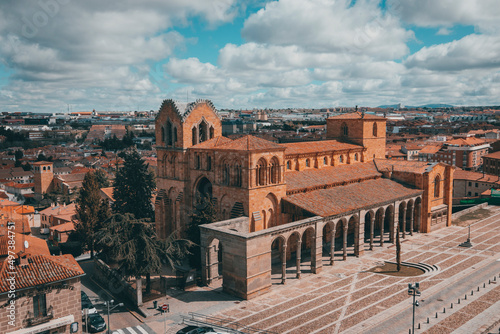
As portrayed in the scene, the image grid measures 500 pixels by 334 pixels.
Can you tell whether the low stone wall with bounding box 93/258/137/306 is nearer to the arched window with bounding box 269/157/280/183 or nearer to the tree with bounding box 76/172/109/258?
the tree with bounding box 76/172/109/258

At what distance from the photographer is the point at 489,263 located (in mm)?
51938

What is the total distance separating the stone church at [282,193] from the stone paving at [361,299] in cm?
187

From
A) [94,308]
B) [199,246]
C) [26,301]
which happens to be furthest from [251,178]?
[26,301]

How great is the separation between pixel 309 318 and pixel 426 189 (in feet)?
122

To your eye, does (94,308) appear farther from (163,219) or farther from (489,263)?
(489,263)

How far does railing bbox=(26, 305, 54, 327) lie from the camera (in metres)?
31.5

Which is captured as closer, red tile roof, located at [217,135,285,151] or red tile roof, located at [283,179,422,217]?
red tile roof, located at [217,135,285,151]

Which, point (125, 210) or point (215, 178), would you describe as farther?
point (125, 210)

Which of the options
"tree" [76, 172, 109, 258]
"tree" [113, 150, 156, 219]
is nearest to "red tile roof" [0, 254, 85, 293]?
"tree" [76, 172, 109, 258]

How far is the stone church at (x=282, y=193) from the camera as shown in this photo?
147 ft

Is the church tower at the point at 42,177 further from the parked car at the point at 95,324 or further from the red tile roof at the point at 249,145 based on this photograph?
the parked car at the point at 95,324

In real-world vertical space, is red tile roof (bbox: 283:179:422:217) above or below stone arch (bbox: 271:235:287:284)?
above

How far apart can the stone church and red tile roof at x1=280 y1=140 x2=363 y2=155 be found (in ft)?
0.73

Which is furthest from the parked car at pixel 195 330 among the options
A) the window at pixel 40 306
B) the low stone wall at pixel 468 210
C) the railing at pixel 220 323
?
the low stone wall at pixel 468 210
